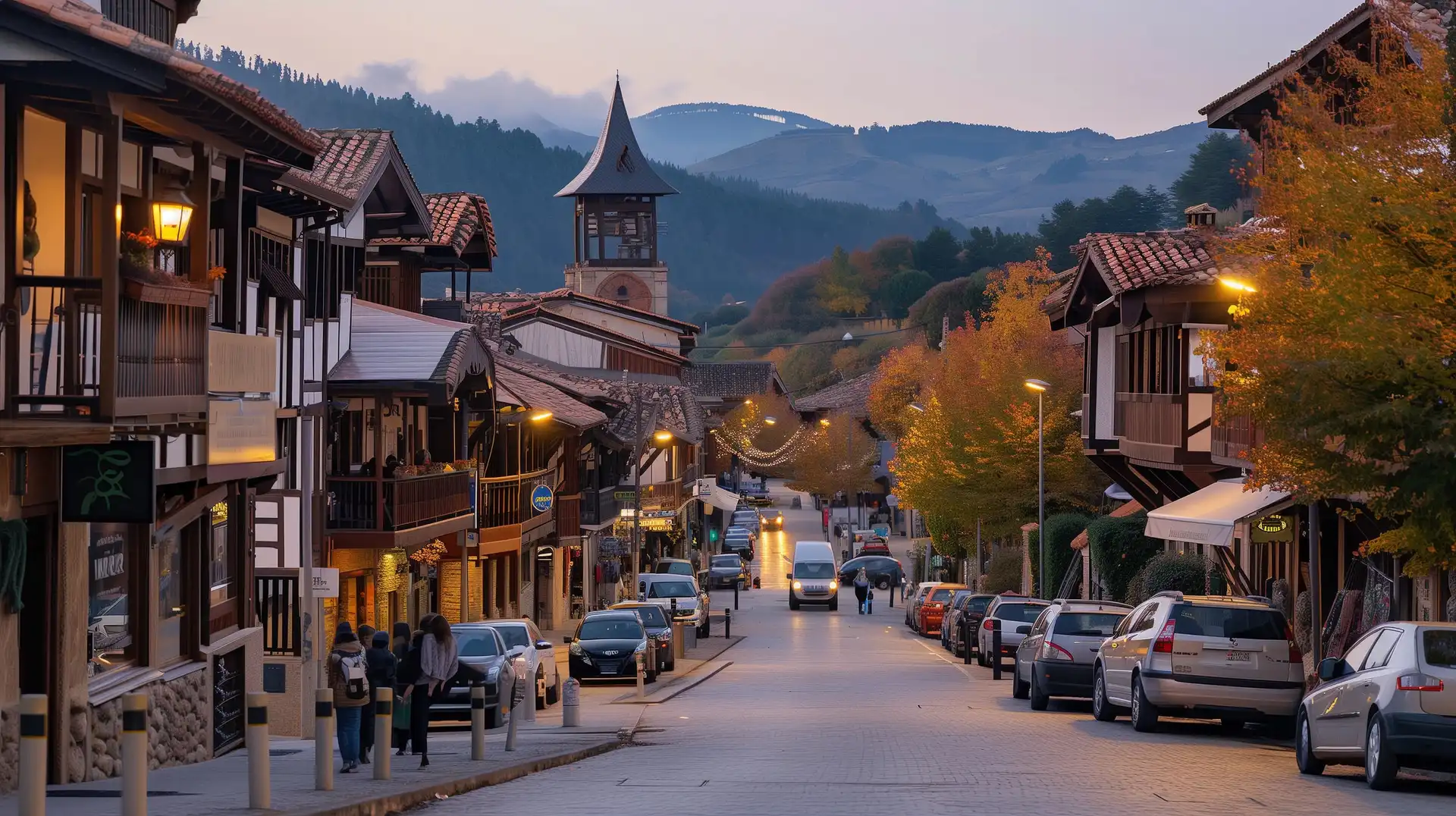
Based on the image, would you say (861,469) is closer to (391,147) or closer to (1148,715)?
(391,147)

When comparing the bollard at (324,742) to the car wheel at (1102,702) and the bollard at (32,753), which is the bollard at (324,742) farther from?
the car wheel at (1102,702)

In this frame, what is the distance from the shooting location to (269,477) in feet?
71.5

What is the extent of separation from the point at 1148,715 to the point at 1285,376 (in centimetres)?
545

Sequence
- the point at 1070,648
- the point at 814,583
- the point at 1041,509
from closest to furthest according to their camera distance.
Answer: the point at 1070,648
the point at 1041,509
the point at 814,583

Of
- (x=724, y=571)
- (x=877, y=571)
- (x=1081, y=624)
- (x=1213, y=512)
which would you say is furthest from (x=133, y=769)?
(x=877, y=571)

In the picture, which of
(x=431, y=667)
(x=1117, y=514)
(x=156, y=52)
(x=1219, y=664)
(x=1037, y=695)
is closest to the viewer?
(x=156, y=52)

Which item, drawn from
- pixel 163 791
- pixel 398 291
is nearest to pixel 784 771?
pixel 163 791

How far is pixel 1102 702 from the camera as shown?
23375 mm

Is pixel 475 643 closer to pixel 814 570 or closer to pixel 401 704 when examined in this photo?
pixel 401 704

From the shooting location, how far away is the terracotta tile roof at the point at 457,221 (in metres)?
36.9

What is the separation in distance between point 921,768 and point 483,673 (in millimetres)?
9975

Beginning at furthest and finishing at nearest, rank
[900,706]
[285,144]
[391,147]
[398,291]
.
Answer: [398,291] < [391,147] < [900,706] < [285,144]

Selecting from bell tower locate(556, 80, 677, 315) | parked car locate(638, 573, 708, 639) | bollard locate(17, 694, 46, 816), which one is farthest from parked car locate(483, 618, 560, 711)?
bell tower locate(556, 80, 677, 315)

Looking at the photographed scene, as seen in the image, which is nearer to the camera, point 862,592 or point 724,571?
point 862,592
